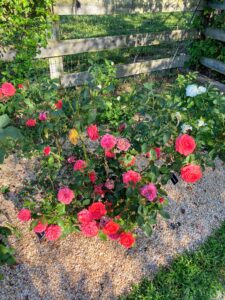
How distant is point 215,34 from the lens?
14.9 feet

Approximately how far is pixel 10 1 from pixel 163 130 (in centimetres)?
241

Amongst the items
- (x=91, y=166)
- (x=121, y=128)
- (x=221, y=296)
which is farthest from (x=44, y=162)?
(x=221, y=296)

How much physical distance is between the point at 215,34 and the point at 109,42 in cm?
170

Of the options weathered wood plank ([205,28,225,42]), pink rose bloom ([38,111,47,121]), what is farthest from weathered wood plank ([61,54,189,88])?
pink rose bloom ([38,111,47,121])

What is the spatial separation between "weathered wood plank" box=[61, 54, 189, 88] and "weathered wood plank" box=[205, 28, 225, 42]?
527 millimetres

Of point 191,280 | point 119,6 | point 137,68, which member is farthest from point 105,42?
point 191,280

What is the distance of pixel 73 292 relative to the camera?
2.09 meters

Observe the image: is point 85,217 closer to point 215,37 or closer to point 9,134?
point 9,134

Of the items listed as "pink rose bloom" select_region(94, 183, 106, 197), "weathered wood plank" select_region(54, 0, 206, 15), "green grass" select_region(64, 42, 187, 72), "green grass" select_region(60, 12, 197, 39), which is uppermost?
"weathered wood plank" select_region(54, 0, 206, 15)

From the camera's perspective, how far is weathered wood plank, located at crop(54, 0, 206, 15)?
359 centimetres

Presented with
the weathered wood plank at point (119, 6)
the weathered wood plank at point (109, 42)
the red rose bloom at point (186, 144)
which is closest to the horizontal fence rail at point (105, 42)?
the weathered wood plank at point (109, 42)

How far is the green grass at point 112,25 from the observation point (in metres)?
5.96

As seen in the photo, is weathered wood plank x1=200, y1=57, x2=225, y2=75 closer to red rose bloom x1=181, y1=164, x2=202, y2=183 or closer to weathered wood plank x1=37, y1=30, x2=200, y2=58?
weathered wood plank x1=37, y1=30, x2=200, y2=58

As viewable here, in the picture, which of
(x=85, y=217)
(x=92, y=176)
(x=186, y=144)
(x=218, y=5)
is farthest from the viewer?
(x=218, y=5)
